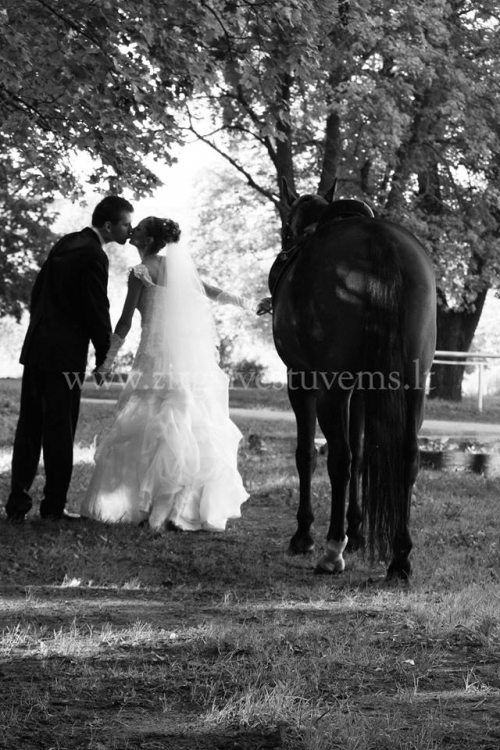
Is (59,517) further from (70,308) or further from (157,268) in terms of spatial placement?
(157,268)

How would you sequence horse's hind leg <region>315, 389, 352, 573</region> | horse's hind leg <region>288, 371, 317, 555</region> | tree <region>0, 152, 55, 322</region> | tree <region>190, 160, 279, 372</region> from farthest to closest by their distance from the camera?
tree <region>190, 160, 279, 372</region>
tree <region>0, 152, 55, 322</region>
horse's hind leg <region>288, 371, 317, 555</region>
horse's hind leg <region>315, 389, 352, 573</region>

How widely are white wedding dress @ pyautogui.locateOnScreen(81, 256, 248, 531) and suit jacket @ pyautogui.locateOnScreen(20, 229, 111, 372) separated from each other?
1.63ft

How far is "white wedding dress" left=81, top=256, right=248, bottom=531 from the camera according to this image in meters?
7.02

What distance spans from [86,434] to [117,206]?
6.28 m

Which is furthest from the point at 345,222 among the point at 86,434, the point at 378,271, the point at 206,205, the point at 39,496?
the point at 206,205

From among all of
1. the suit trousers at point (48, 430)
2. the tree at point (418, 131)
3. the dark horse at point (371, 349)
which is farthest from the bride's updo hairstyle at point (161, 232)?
the tree at point (418, 131)

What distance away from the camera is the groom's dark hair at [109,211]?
22.8 feet

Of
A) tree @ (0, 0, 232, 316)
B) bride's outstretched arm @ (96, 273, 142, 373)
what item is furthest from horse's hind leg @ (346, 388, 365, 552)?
tree @ (0, 0, 232, 316)

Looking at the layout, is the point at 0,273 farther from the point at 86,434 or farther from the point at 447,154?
the point at 86,434

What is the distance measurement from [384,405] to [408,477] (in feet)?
1.47

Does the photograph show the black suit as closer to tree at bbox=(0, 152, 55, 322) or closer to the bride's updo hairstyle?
the bride's updo hairstyle

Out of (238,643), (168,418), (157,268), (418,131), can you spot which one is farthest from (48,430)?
(418,131)

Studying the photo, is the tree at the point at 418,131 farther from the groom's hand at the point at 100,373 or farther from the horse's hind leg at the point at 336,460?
the horse's hind leg at the point at 336,460

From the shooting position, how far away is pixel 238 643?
13.0ft
